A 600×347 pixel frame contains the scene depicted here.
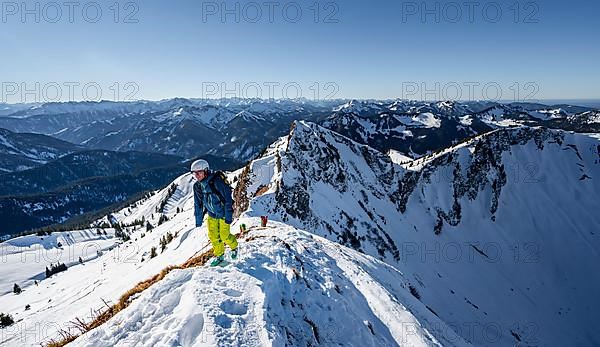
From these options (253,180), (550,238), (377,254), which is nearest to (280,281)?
(253,180)

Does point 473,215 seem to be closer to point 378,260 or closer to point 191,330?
point 378,260

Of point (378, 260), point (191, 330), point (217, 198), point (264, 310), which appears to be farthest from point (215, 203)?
point (378, 260)

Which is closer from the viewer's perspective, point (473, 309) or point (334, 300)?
point (334, 300)

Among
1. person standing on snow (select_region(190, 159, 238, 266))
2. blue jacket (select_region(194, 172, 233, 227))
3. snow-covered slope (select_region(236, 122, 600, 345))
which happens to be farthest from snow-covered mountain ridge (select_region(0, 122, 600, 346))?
blue jacket (select_region(194, 172, 233, 227))

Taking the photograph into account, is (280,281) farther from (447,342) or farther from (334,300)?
(447,342)

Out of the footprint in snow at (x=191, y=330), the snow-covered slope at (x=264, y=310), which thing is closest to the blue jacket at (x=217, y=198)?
the snow-covered slope at (x=264, y=310)

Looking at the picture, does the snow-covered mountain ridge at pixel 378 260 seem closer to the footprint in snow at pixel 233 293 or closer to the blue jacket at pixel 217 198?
the footprint in snow at pixel 233 293

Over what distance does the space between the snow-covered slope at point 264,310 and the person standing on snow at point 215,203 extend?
1.11 m

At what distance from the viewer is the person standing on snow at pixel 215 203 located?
468 inches

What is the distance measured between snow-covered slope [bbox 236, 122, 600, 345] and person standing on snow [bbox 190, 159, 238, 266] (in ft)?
71.4

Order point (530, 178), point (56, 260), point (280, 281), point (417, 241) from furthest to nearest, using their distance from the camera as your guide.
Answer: point (56, 260), point (530, 178), point (417, 241), point (280, 281)

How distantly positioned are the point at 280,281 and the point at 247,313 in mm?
2523

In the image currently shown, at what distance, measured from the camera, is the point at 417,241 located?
78.0 metres

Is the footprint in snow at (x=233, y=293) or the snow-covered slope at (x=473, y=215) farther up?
the footprint in snow at (x=233, y=293)
